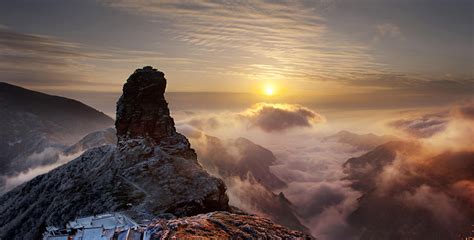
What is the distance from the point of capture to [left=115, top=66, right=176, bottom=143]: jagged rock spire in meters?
153

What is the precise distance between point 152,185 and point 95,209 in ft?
56.4

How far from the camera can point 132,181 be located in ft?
440

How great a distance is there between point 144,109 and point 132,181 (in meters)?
29.8

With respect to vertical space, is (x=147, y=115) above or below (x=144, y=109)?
below

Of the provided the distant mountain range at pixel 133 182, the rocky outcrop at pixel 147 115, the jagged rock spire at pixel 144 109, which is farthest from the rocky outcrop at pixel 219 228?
the jagged rock spire at pixel 144 109

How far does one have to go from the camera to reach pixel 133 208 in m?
120

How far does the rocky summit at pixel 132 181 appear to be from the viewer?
4934 inches

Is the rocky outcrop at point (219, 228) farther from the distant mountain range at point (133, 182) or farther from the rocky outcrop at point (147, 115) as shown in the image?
the rocky outcrop at point (147, 115)

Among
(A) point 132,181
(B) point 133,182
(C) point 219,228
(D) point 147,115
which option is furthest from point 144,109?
(C) point 219,228

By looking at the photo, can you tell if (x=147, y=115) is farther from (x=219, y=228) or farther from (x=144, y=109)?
(x=219, y=228)

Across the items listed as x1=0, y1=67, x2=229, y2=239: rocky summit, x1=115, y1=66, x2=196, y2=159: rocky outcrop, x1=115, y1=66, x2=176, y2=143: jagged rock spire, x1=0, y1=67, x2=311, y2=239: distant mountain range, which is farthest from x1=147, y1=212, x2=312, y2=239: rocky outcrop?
x1=115, y1=66, x2=176, y2=143: jagged rock spire

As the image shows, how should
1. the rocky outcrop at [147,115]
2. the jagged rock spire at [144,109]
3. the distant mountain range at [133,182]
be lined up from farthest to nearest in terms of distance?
the jagged rock spire at [144,109] < the rocky outcrop at [147,115] < the distant mountain range at [133,182]

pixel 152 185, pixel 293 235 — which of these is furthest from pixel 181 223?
pixel 152 185

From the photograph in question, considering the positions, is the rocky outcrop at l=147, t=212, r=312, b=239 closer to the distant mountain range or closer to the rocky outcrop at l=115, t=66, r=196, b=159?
the distant mountain range
